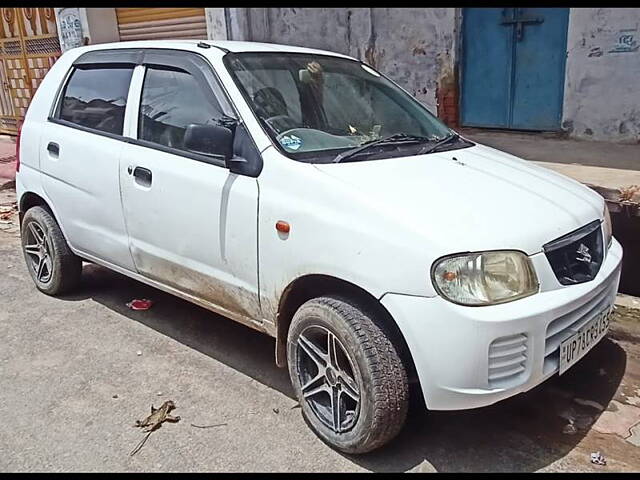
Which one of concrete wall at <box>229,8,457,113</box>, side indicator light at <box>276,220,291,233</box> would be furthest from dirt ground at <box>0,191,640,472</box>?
concrete wall at <box>229,8,457,113</box>

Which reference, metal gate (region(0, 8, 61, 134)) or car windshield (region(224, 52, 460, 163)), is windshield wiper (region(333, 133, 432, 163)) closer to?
car windshield (region(224, 52, 460, 163))

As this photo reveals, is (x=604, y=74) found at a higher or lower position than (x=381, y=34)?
lower

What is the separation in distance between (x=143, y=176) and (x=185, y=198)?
0.40 m

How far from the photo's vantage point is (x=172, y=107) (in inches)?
135

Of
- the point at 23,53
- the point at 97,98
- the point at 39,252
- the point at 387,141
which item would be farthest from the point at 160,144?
the point at 23,53

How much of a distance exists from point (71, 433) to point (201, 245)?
43.3 inches

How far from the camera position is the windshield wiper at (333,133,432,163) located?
116 inches

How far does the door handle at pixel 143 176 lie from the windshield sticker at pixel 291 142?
878 mm

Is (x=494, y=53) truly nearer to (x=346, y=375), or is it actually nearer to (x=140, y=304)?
(x=140, y=304)

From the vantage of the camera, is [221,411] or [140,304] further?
[140,304]

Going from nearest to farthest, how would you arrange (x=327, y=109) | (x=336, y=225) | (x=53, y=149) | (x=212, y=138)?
A: (x=336, y=225), (x=212, y=138), (x=327, y=109), (x=53, y=149)

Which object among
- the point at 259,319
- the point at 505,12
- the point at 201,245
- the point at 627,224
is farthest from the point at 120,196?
the point at 505,12
